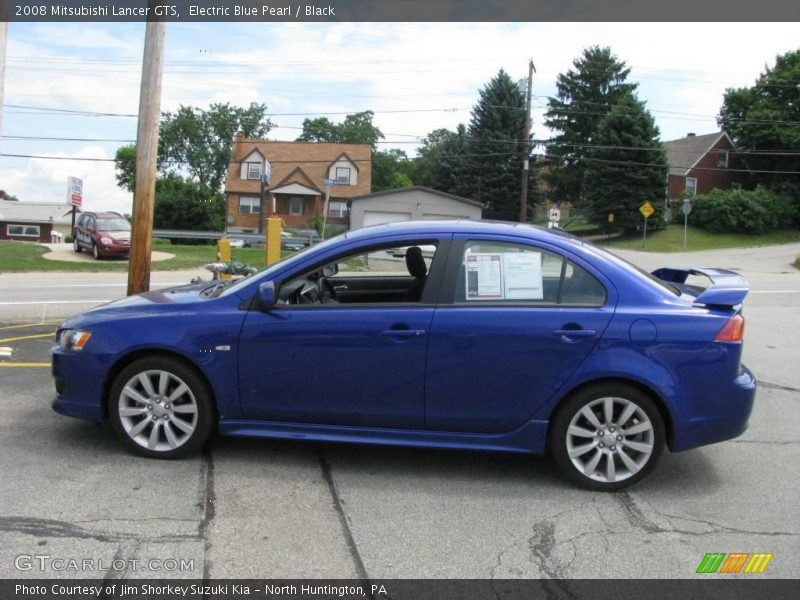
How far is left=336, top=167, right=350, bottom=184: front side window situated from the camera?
55.8 m

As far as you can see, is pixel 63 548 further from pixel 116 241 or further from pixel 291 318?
pixel 116 241

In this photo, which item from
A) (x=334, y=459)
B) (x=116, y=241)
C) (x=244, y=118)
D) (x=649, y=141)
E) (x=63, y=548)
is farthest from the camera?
(x=244, y=118)

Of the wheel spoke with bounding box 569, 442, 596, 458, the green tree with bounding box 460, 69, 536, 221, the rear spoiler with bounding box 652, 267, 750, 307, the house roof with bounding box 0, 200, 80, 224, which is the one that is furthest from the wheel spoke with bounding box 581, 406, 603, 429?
the house roof with bounding box 0, 200, 80, 224

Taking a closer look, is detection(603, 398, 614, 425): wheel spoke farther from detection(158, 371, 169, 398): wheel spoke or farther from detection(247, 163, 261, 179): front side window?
detection(247, 163, 261, 179): front side window

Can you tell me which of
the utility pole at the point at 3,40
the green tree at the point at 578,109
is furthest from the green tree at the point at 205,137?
the utility pole at the point at 3,40

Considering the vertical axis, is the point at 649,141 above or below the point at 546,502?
above

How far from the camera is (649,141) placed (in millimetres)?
45781

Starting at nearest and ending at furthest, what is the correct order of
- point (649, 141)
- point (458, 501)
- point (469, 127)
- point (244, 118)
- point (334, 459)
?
point (458, 501) → point (334, 459) → point (649, 141) → point (469, 127) → point (244, 118)

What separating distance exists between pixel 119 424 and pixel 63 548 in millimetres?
1218

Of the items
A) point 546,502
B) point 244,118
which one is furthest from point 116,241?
point 244,118

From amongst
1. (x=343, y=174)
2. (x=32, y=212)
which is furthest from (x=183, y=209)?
(x=32, y=212)

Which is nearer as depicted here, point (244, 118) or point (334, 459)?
point (334, 459)

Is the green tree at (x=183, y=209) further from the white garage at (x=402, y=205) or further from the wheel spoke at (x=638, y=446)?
the wheel spoke at (x=638, y=446)

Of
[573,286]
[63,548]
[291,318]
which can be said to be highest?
[573,286]
